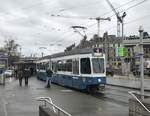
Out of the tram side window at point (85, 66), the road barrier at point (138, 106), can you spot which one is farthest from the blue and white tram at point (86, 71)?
the road barrier at point (138, 106)

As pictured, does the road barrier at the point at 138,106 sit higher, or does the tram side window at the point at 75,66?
the tram side window at the point at 75,66

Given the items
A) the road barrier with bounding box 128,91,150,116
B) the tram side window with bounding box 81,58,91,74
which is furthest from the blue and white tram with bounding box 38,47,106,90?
the road barrier with bounding box 128,91,150,116

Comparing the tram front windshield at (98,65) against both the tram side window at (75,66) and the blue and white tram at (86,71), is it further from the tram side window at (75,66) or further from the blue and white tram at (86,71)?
the tram side window at (75,66)

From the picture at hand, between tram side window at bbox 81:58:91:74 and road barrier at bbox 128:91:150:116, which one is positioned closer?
road barrier at bbox 128:91:150:116

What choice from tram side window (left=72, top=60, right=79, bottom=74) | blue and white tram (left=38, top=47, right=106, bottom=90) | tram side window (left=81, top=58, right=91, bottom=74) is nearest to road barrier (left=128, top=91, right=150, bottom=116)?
blue and white tram (left=38, top=47, right=106, bottom=90)

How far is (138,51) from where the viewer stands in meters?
14.5

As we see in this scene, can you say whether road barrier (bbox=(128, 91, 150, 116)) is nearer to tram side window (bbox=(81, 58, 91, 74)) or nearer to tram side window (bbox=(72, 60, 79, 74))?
tram side window (bbox=(81, 58, 91, 74))

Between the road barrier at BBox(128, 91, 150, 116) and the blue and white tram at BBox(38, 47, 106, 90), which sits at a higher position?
the blue and white tram at BBox(38, 47, 106, 90)

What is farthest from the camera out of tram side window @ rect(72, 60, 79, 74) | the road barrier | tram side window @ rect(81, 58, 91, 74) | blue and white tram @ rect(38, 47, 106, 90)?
tram side window @ rect(72, 60, 79, 74)

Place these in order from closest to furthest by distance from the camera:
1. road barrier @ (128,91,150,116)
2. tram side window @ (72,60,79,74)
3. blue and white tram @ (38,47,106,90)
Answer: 1. road barrier @ (128,91,150,116)
2. blue and white tram @ (38,47,106,90)
3. tram side window @ (72,60,79,74)

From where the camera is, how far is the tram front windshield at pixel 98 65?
3036cm

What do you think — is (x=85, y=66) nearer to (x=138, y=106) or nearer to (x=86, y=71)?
(x=86, y=71)

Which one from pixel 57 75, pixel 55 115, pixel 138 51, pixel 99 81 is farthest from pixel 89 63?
pixel 55 115

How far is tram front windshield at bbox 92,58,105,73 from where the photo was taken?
30359mm
